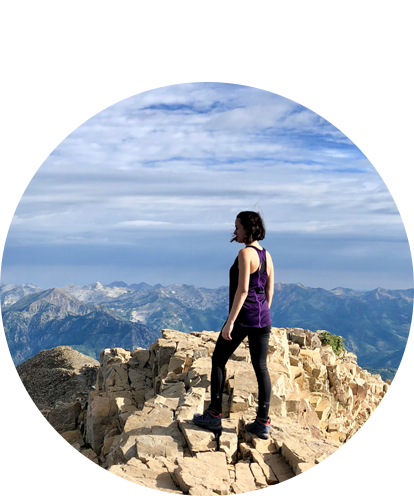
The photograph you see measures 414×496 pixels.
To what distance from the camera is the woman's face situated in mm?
8352

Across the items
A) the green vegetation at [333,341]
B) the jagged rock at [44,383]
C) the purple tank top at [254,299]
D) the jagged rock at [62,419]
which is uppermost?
the purple tank top at [254,299]

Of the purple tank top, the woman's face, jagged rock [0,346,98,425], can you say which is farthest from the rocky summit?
jagged rock [0,346,98,425]


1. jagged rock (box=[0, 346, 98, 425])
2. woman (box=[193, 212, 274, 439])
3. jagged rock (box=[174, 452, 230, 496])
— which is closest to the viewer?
jagged rock (box=[174, 452, 230, 496])

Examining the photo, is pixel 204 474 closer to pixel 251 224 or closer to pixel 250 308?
pixel 250 308

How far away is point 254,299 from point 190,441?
341 cm

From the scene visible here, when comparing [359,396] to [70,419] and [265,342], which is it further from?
[265,342]

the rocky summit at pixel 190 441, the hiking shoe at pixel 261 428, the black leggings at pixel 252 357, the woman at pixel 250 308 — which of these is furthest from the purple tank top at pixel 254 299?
the rocky summit at pixel 190 441

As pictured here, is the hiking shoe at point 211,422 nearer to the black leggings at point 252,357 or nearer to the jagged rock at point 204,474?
the black leggings at point 252,357

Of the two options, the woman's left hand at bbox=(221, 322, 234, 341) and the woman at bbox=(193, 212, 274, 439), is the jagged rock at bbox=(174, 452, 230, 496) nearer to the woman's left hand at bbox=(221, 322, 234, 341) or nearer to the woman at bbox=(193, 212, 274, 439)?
the woman at bbox=(193, 212, 274, 439)

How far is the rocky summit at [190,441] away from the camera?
7469 millimetres

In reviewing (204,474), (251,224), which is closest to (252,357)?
(204,474)

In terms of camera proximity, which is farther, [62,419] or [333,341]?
[333,341]

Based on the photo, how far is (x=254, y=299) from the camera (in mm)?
8445

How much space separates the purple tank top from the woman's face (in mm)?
331
